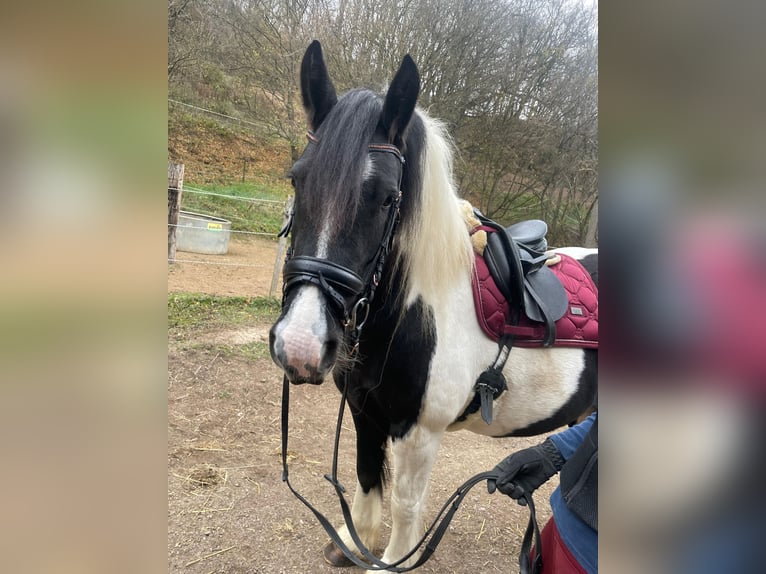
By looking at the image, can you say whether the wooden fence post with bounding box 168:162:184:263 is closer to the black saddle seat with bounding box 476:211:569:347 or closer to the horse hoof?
the horse hoof

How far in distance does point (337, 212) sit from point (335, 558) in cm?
185

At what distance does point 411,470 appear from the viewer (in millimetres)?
1695

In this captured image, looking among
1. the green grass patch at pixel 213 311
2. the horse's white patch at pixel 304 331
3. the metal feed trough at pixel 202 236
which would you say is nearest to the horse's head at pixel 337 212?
the horse's white patch at pixel 304 331

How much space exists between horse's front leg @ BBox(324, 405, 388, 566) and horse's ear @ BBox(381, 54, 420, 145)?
1185 millimetres

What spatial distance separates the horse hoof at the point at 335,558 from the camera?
2.19m

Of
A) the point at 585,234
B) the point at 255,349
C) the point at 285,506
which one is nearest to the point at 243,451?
the point at 285,506

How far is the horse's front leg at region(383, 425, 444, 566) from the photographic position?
64.3 inches

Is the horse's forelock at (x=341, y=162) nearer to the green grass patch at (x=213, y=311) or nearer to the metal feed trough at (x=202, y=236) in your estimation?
the green grass patch at (x=213, y=311)

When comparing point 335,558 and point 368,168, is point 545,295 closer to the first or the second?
point 368,168

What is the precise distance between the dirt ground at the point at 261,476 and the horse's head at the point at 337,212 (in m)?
1.64

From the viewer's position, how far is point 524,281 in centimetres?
178
